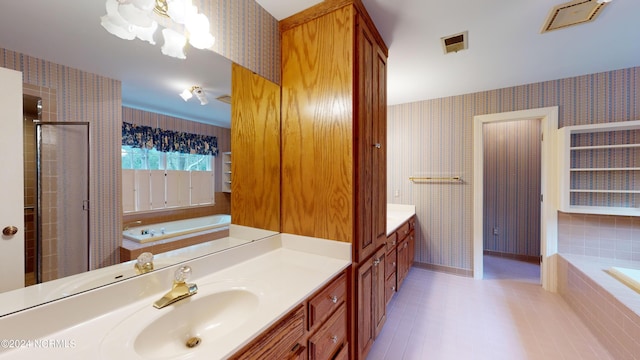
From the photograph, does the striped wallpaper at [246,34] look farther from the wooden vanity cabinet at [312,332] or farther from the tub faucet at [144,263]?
the wooden vanity cabinet at [312,332]

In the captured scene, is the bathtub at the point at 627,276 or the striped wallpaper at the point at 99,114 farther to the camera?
the bathtub at the point at 627,276

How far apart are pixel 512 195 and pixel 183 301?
4.57 metres

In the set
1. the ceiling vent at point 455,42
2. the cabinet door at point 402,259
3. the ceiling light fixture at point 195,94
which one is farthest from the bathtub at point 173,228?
the ceiling vent at point 455,42

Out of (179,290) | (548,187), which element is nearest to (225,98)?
(179,290)

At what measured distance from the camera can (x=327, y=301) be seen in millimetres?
1154

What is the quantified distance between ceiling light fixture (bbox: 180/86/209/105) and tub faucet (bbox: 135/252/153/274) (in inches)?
29.4

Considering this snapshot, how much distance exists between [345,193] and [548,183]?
2760mm

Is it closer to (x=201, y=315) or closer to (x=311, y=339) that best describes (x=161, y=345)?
(x=201, y=315)

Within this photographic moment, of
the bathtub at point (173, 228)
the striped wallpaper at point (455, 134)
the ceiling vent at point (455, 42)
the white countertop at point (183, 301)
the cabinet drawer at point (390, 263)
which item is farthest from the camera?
the striped wallpaper at point (455, 134)

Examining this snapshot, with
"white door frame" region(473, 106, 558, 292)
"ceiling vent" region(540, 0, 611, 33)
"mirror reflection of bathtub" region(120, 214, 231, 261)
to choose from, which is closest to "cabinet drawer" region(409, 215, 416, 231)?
"white door frame" region(473, 106, 558, 292)

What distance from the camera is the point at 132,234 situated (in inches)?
38.3

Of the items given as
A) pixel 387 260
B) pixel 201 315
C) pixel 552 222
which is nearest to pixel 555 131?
pixel 552 222

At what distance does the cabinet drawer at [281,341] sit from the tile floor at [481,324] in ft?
3.66

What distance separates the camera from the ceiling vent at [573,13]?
58.8 inches
